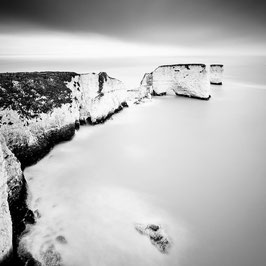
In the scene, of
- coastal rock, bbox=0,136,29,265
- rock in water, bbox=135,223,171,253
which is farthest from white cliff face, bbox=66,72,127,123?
rock in water, bbox=135,223,171,253

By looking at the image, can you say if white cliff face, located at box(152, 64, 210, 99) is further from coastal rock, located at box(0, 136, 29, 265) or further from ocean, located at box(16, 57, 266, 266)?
coastal rock, located at box(0, 136, 29, 265)

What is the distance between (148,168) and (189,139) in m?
1.87

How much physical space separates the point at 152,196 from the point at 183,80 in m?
8.05

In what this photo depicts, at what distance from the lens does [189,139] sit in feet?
16.8

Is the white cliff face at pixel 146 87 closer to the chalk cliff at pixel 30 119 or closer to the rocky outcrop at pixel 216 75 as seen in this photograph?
the chalk cliff at pixel 30 119

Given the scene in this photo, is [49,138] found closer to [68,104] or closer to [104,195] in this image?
[68,104]

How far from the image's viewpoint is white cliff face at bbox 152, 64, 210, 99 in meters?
9.34

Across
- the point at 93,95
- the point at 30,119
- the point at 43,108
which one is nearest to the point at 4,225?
the point at 30,119

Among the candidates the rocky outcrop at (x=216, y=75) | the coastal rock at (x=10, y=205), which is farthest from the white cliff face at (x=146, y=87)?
the coastal rock at (x=10, y=205)

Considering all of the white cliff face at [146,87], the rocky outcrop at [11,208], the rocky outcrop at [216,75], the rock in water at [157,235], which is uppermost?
the rocky outcrop at [216,75]

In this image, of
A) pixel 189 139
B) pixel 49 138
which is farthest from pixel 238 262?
pixel 49 138

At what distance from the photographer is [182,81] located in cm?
990

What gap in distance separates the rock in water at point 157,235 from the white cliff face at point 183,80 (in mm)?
8270

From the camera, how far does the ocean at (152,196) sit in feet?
7.29
